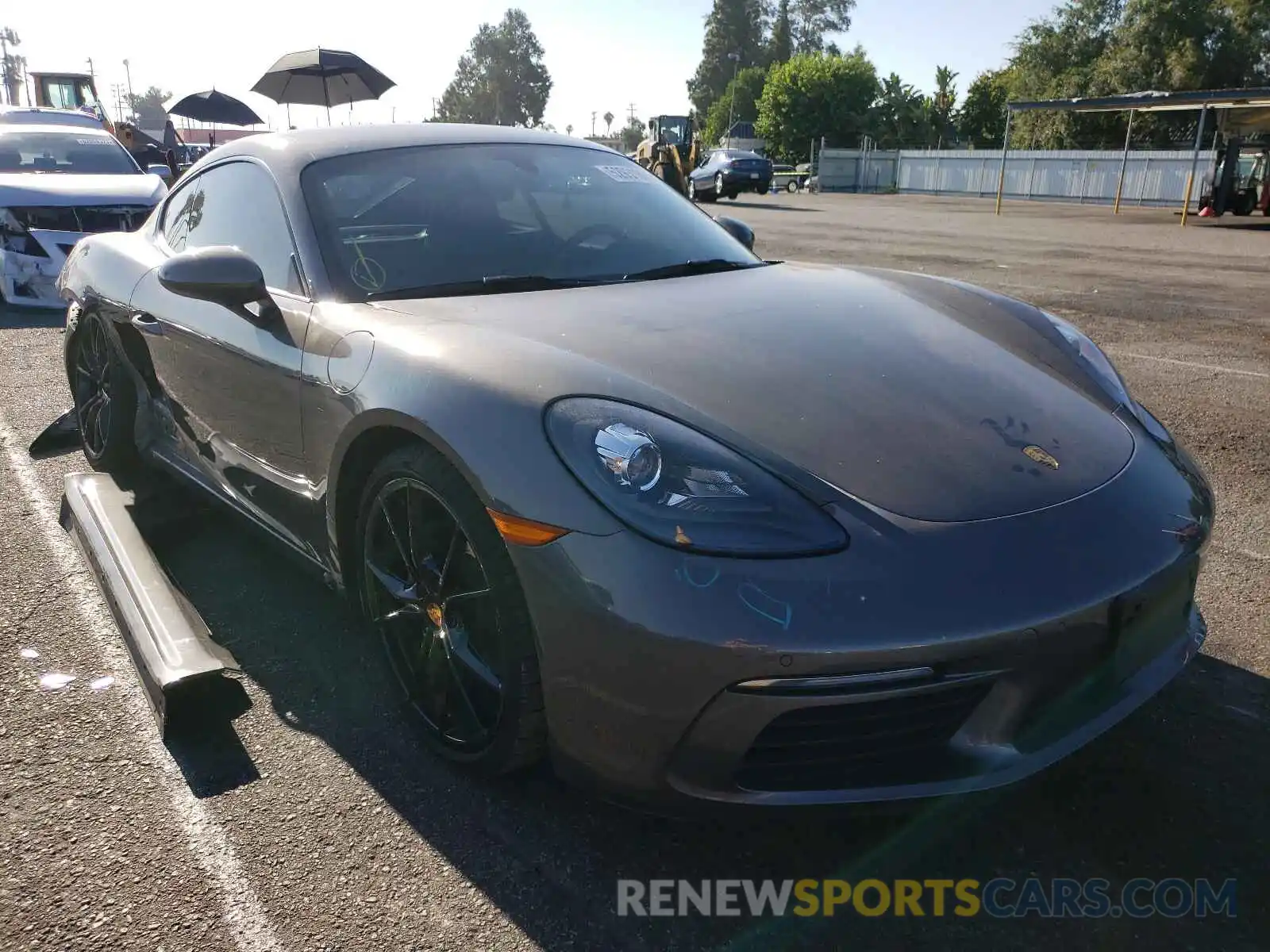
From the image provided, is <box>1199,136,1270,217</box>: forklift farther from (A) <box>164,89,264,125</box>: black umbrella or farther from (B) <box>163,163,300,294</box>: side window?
(B) <box>163,163,300,294</box>: side window

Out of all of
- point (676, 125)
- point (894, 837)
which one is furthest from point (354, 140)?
point (676, 125)

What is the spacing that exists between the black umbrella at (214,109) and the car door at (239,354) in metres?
17.0

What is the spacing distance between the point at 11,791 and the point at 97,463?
6.99 feet

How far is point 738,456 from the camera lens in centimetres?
185

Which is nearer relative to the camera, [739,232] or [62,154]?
[739,232]

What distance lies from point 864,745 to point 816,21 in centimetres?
10528

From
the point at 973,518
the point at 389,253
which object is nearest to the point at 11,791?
the point at 389,253

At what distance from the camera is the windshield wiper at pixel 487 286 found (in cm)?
256

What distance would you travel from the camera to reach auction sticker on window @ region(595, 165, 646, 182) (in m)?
3.37

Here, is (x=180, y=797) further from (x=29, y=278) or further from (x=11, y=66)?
(x=11, y=66)

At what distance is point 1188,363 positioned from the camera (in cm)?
643

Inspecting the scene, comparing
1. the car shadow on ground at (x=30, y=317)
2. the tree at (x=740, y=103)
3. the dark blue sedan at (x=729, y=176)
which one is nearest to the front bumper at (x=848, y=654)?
the car shadow on ground at (x=30, y=317)

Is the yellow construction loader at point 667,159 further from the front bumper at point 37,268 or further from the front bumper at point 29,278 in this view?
the front bumper at point 29,278

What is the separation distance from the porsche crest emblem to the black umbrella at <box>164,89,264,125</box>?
19284 mm
